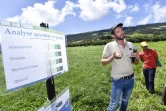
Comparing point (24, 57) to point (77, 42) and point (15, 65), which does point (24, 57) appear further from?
point (77, 42)

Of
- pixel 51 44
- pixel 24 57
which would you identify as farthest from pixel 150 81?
pixel 24 57

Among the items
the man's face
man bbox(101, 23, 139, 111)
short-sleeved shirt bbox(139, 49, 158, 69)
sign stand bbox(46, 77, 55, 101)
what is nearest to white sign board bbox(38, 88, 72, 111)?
Result: sign stand bbox(46, 77, 55, 101)

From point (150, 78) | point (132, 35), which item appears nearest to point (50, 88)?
point (150, 78)

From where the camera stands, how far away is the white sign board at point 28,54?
2.47 metres

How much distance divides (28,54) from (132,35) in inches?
3104

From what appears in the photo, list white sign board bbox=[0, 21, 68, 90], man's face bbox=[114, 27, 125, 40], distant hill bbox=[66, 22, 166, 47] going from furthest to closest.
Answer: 1. distant hill bbox=[66, 22, 166, 47]
2. man's face bbox=[114, 27, 125, 40]
3. white sign board bbox=[0, 21, 68, 90]

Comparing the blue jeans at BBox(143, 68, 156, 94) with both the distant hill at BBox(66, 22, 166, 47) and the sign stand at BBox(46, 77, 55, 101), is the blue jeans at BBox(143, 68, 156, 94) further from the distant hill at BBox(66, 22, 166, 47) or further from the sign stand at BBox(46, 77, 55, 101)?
the distant hill at BBox(66, 22, 166, 47)

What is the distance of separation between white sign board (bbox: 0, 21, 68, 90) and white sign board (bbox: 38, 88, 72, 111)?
1.15 ft

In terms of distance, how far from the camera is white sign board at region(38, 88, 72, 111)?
300 cm

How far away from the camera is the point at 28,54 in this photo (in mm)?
2768

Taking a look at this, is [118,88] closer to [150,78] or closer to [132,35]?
[150,78]

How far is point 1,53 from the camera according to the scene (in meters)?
2.39

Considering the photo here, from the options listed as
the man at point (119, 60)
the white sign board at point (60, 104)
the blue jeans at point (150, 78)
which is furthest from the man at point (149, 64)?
the white sign board at point (60, 104)

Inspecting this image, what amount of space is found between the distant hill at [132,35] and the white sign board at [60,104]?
6535cm
